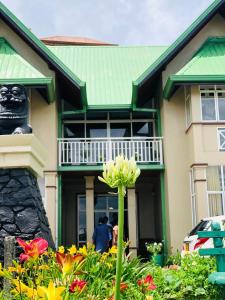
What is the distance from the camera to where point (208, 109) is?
16.3 metres

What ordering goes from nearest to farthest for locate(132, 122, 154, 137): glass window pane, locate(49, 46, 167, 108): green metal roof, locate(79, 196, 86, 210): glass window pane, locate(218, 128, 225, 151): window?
locate(218, 128, 225, 151): window < locate(49, 46, 167, 108): green metal roof < locate(132, 122, 154, 137): glass window pane < locate(79, 196, 86, 210): glass window pane

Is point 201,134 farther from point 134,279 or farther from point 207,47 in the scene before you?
point 134,279

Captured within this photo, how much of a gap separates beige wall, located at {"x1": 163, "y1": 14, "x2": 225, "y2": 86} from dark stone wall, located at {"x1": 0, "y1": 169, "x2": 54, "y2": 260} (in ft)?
36.9

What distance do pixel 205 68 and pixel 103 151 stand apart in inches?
187

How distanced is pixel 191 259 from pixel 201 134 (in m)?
10.3

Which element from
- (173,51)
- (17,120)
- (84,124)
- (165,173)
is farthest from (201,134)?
(17,120)

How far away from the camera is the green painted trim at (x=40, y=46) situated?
16719 millimetres

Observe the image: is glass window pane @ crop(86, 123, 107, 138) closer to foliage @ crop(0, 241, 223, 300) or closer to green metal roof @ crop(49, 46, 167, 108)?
green metal roof @ crop(49, 46, 167, 108)

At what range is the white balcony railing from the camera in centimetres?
1714

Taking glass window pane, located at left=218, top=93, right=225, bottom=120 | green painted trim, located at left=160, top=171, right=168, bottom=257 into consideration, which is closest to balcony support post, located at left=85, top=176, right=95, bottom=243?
green painted trim, located at left=160, top=171, right=168, bottom=257

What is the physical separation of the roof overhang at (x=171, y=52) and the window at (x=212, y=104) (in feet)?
6.08

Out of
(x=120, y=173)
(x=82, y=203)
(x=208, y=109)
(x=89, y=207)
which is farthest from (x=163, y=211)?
(x=120, y=173)

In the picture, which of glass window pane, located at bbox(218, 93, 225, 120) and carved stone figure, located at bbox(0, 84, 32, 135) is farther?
glass window pane, located at bbox(218, 93, 225, 120)

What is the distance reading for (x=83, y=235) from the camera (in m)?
20.0
